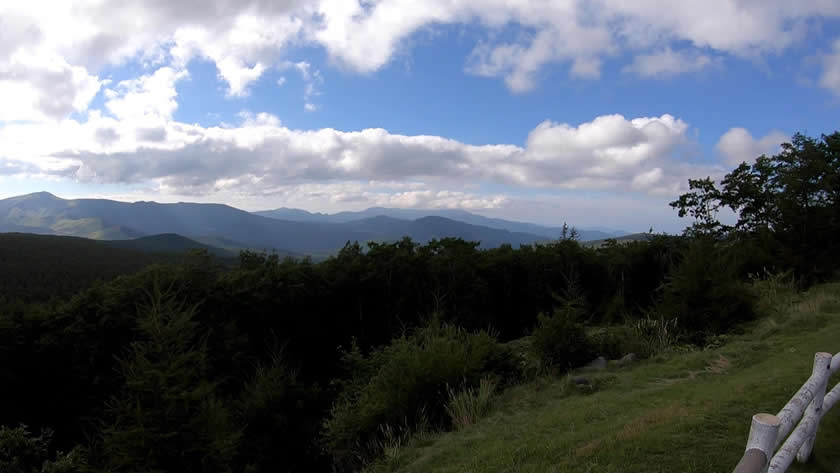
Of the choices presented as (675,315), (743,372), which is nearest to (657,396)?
(743,372)

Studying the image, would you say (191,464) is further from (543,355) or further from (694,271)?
(694,271)

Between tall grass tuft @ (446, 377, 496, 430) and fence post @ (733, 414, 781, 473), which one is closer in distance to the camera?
fence post @ (733, 414, 781, 473)

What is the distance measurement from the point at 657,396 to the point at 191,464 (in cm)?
627

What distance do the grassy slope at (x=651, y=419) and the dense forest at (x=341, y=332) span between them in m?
1.10

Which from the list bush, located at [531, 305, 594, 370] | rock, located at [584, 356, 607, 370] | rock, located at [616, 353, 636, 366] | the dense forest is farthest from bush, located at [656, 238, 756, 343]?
bush, located at [531, 305, 594, 370]

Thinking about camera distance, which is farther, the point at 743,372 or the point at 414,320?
the point at 414,320

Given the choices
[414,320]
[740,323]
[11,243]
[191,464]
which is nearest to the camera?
[191,464]

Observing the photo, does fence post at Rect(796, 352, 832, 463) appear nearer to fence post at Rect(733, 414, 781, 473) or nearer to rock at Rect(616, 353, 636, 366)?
fence post at Rect(733, 414, 781, 473)

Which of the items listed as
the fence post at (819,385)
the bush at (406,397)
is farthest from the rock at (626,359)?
the fence post at (819,385)

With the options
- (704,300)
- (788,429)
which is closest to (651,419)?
(788,429)

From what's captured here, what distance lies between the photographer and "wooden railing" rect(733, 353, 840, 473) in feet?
6.77

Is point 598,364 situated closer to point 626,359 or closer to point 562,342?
point 626,359

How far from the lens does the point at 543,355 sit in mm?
8953

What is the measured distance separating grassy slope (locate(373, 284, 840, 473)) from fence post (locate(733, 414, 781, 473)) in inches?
66.8
